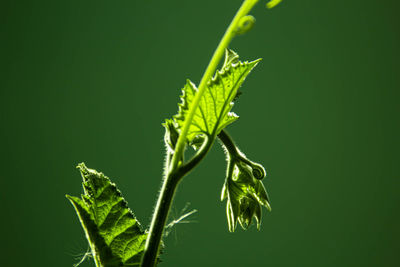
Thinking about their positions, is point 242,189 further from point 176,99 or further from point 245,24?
point 176,99

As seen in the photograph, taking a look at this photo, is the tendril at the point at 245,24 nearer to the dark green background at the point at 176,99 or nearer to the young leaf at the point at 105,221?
the young leaf at the point at 105,221

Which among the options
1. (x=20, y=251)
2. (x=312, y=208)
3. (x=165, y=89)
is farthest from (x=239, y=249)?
(x=20, y=251)

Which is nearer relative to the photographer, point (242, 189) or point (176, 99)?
point (242, 189)

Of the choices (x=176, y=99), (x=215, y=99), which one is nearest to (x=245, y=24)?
(x=215, y=99)

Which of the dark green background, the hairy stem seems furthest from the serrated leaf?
the dark green background

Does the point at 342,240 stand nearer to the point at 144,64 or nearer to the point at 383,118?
the point at 383,118

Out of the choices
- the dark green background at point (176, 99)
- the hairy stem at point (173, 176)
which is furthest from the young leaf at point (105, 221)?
the dark green background at point (176, 99)
